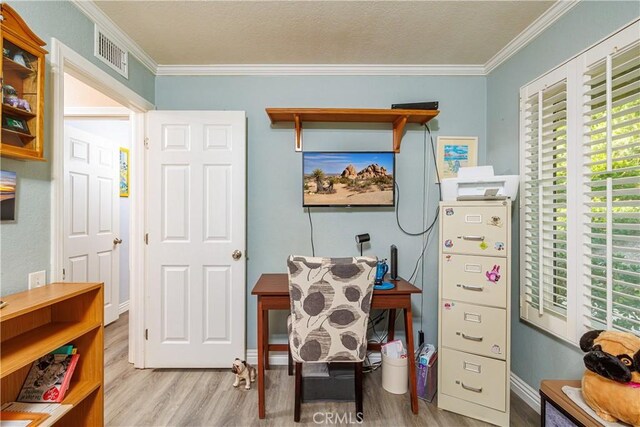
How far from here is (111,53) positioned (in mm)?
1877

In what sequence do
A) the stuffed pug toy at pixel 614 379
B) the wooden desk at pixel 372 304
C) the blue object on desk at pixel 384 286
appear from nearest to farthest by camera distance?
the stuffed pug toy at pixel 614 379
the wooden desk at pixel 372 304
the blue object on desk at pixel 384 286

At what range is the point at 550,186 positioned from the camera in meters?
1.67

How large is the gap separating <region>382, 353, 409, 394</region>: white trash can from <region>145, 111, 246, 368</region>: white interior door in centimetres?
117

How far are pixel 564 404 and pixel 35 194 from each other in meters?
2.62

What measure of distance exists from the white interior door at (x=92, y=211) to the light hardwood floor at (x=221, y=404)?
1174 millimetres

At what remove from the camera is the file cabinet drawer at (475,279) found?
1677mm

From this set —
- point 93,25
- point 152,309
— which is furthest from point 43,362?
point 93,25

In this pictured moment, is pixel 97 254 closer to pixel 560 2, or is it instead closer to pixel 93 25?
pixel 93 25

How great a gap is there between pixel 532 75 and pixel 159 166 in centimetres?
284

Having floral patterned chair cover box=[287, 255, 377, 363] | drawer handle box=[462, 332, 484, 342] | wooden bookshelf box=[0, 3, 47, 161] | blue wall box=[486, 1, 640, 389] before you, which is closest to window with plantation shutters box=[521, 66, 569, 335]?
blue wall box=[486, 1, 640, 389]

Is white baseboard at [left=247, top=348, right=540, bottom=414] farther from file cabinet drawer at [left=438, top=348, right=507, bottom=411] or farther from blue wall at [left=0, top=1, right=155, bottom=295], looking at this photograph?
blue wall at [left=0, top=1, right=155, bottom=295]

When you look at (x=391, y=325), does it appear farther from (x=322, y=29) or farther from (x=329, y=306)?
(x=322, y=29)

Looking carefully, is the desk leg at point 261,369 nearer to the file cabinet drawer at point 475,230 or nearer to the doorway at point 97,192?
the file cabinet drawer at point 475,230

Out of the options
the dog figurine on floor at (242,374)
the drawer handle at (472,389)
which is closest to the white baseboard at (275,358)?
the dog figurine on floor at (242,374)
